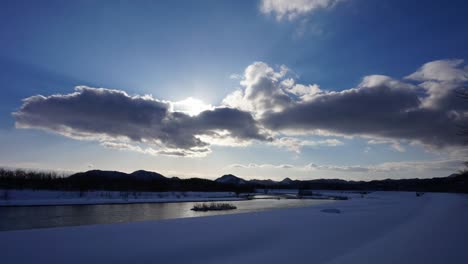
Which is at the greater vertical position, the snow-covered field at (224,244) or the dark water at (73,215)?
the snow-covered field at (224,244)

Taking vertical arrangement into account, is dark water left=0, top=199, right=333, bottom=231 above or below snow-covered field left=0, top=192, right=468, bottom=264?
below

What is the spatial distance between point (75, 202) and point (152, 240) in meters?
50.1

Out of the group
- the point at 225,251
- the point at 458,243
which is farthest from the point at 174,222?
the point at 458,243

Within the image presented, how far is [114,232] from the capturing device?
13398 mm

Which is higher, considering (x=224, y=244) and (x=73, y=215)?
(x=224, y=244)

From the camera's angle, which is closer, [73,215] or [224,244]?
[224,244]

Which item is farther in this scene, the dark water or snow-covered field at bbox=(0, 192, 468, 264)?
the dark water

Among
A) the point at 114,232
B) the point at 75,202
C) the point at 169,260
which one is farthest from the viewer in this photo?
the point at 75,202

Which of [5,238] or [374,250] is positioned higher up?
[5,238]

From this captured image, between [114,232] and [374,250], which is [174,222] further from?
[374,250]

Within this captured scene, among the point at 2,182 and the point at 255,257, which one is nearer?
the point at 255,257

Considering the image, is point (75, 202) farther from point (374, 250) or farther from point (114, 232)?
point (374, 250)

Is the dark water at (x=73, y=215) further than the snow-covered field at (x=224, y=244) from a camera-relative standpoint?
Yes

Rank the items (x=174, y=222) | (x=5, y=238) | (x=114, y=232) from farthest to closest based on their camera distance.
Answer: (x=174, y=222), (x=114, y=232), (x=5, y=238)
